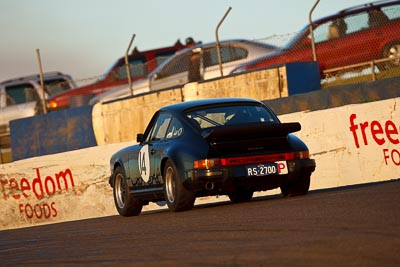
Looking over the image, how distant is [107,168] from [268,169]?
6586 mm

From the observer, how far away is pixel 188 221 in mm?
11000

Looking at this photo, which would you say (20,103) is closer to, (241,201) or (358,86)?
(358,86)

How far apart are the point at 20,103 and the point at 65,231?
18.5 metres

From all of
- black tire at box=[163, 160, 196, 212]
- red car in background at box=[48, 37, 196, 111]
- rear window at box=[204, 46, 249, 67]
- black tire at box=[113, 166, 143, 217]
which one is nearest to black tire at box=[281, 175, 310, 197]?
black tire at box=[163, 160, 196, 212]

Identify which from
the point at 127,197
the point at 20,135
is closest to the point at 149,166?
the point at 127,197

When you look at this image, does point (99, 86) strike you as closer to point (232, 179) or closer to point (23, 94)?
point (23, 94)

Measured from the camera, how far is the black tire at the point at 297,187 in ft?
42.5

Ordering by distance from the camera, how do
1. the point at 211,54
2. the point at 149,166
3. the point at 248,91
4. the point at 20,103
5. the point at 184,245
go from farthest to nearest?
the point at 20,103, the point at 211,54, the point at 248,91, the point at 149,166, the point at 184,245

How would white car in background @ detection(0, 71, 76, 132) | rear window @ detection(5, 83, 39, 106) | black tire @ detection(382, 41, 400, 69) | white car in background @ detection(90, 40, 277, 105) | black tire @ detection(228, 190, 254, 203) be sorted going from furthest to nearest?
rear window @ detection(5, 83, 39, 106), white car in background @ detection(0, 71, 76, 132), white car in background @ detection(90, 40, 277, 105), black tire @ detection(382, 41, 400, 69), black tire @ detection(228, 190, 254, 203)

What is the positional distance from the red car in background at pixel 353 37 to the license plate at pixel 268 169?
286 inches

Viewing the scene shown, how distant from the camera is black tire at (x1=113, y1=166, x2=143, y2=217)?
14.5 m

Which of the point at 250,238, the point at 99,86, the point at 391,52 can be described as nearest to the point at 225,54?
the point at 391,52

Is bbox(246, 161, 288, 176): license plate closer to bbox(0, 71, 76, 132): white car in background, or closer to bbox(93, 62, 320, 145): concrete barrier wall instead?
bbox(93, 62, 320, 145): concrete barrier wall

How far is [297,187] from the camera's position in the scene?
13.1m
